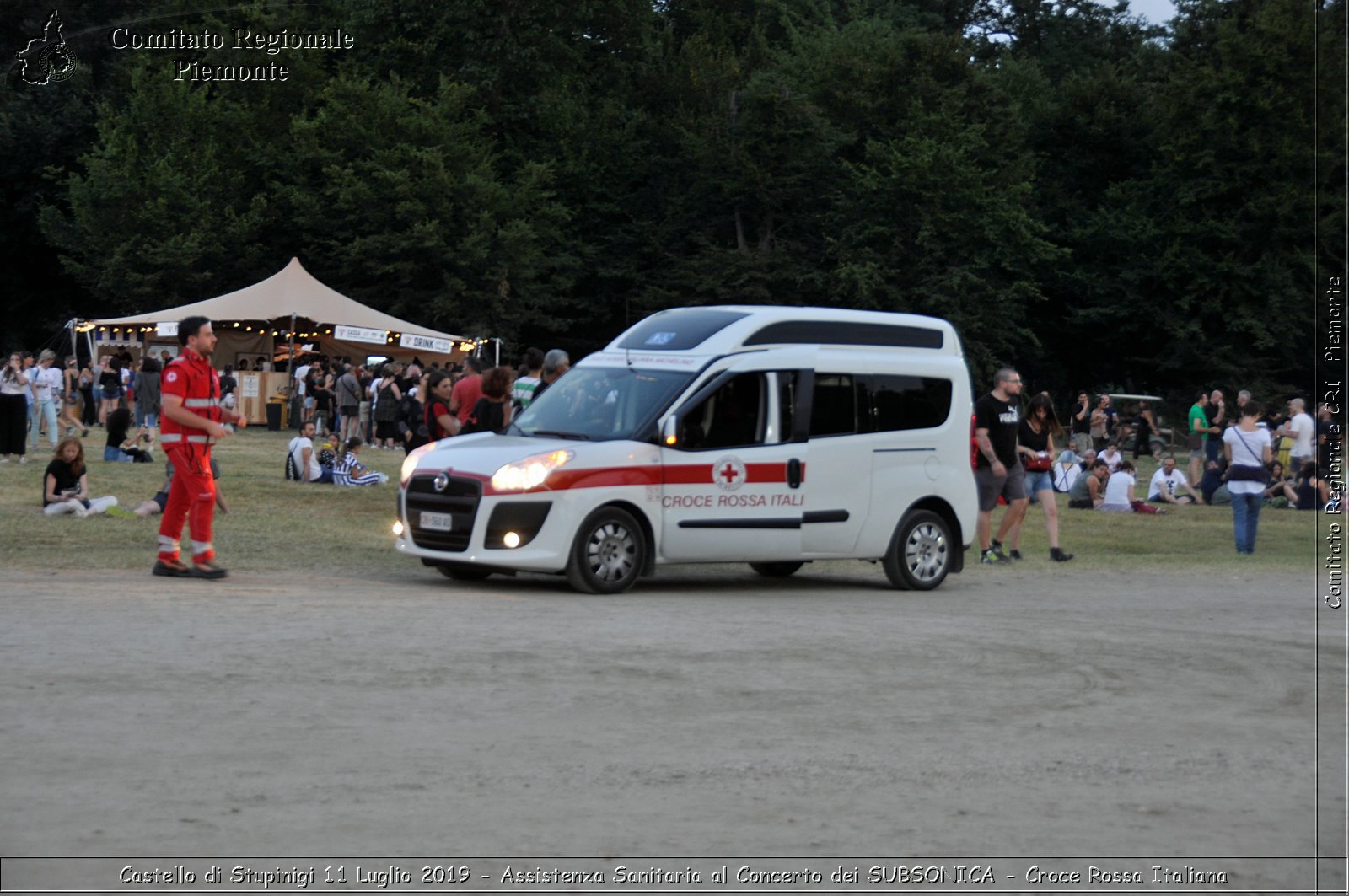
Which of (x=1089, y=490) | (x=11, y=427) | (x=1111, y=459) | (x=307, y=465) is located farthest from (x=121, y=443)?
(x=1111, y=459)

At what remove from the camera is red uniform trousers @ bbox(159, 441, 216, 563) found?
13.5 metres

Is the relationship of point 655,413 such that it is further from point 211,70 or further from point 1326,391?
point 211,70

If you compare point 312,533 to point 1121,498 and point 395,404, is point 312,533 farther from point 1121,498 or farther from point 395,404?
point 395,404

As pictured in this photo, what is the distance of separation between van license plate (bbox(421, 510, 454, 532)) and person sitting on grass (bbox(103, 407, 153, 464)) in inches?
568

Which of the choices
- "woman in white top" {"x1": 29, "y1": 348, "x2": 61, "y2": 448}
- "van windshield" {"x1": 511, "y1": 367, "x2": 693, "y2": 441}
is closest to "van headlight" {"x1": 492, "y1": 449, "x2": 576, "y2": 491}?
"van windshield" {"x1": 511, "y1": 367, "x2": 693, "y2": 441}

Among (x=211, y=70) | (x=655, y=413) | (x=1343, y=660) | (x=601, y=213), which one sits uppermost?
(x=211, y=70)

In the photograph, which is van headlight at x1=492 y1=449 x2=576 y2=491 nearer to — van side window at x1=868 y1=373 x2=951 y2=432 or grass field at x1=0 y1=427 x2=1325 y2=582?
grass field at x1=0 y1=427 x2=1325 y2=582

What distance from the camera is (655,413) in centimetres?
1403

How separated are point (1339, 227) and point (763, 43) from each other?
65.9 meters

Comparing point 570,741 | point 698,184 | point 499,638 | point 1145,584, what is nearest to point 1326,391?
point 1145,584

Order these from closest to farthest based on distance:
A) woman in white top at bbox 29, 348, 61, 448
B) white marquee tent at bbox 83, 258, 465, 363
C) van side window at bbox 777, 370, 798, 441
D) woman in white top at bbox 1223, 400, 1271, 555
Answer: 1. van side window at bbox 777, 370, 798, 441
2. woman in white top at bbox 1223, 400, 1271, 555
3. woman in white top at bbox 29, 348, 61, 448
4. white marquee tent at bbox 83, 258, 465, 363

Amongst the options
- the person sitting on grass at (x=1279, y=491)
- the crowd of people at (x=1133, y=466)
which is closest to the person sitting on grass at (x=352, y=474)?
the crowd of people at (x=1133, y=466)

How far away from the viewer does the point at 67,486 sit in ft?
63.6

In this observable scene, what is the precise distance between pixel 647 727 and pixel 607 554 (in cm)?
555
